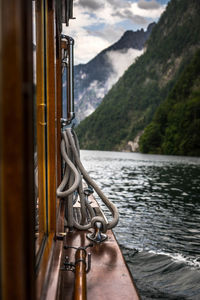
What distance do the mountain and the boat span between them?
76058mm

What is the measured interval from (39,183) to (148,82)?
102 meters

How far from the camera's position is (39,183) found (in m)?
1.55

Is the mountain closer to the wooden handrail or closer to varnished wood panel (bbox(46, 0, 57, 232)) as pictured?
the wooden handrail

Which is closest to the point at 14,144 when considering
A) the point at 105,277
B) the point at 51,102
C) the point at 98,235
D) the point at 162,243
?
the point at 51,102

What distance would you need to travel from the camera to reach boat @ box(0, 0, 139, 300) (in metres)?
0.49

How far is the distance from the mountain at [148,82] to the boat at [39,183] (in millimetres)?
76058

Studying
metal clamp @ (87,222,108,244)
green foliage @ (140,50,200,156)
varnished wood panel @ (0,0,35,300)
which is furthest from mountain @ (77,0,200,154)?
varnished wood panel @ (0,0,35,300)

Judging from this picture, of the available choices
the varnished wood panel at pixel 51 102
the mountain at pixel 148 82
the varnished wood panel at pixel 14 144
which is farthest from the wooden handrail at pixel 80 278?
the mountain at pixel 148 82

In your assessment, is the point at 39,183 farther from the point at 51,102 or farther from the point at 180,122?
the point at 180,122

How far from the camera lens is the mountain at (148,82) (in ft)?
292

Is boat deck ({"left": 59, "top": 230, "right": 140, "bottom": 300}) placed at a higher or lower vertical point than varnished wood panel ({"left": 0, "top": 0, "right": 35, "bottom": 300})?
lower

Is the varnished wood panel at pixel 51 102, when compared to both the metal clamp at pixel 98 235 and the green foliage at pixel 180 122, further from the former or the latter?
the green foliage at pixel 180 122

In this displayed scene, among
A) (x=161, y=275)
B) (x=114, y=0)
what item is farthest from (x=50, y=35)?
(x=114, y=0)

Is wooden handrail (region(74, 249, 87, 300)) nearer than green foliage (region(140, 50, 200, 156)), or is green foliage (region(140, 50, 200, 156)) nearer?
wooden handrail (region(74, 249, 87, 300))
